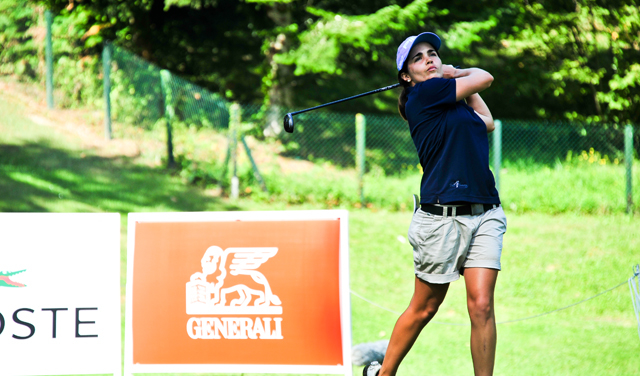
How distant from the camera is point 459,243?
3221mm

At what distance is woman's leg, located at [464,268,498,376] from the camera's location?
3.13m

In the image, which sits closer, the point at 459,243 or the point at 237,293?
the point at 459,243

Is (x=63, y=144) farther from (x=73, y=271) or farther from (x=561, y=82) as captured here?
(x=561, y=82)

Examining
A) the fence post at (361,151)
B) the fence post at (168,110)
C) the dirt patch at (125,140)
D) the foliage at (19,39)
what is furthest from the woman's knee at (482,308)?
the foliage at (19,39)

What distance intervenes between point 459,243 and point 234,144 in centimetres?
784

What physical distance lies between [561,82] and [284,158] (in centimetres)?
744

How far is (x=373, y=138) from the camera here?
12383 millimetres

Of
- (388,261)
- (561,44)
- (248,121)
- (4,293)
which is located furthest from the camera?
(561,44)

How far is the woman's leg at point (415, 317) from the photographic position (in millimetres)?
3359

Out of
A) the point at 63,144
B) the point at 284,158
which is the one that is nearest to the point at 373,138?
the point at 284,158

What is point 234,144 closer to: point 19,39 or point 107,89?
point 107,89

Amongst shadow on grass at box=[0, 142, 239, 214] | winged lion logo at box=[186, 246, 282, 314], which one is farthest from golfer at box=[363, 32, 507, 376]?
shadow on grass at box=[0, 142, 239, 214]

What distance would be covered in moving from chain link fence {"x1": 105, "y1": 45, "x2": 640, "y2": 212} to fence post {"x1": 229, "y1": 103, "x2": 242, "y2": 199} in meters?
0.08

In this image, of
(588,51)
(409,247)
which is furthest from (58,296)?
(588,51)
